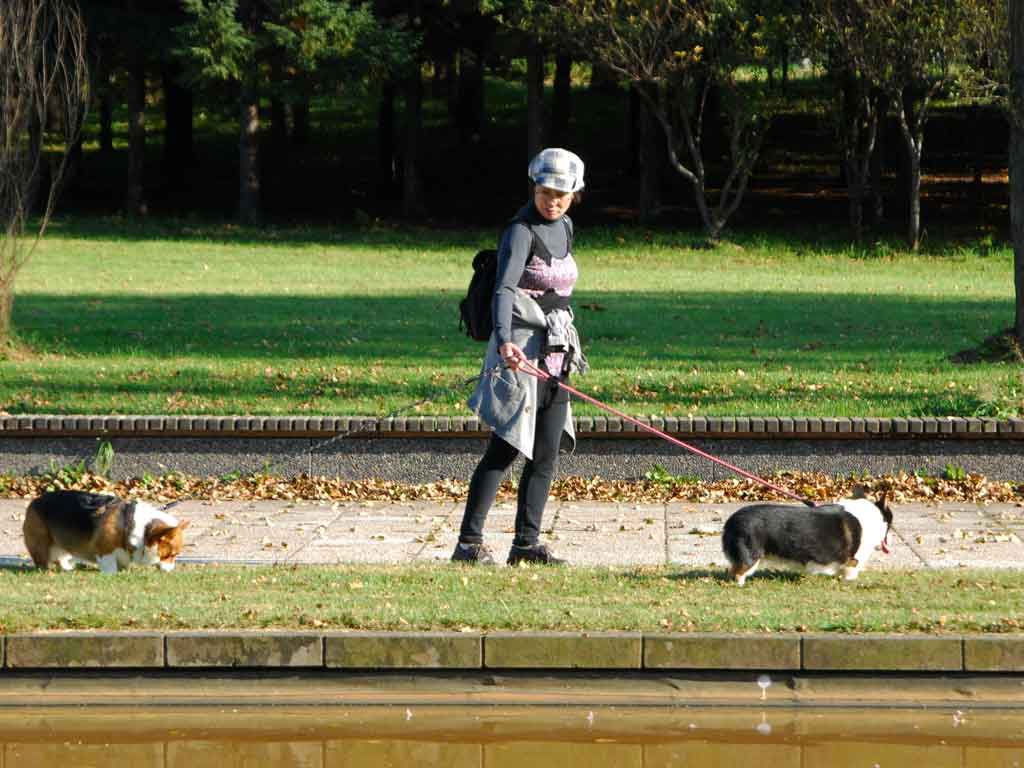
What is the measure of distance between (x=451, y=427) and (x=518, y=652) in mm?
5431

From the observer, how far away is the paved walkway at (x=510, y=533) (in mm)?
9258

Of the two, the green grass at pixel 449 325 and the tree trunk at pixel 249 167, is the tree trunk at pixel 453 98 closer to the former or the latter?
the tree trunk at pixel 249 167

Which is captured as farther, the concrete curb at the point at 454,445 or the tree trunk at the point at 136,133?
the tree trunk at the point at 136,133

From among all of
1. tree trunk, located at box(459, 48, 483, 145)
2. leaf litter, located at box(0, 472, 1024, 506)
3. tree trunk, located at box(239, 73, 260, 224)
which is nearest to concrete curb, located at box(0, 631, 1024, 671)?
leaf litter, located at box(0, 472, 1024, 506)

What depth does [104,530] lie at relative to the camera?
26.6ft

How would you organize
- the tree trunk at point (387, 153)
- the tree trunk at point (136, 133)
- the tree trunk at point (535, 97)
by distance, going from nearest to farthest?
the tree trunk at point (535, 97) < the tree trunk at point (136, 133) < the tree trunk at point (387, 153)

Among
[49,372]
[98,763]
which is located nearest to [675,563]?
[98,763]

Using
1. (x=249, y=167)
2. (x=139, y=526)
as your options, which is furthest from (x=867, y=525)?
(x=249, y=167)

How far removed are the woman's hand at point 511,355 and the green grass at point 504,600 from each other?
1.07 m

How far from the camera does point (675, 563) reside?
8.96 meters

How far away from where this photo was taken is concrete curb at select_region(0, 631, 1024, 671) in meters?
6.51

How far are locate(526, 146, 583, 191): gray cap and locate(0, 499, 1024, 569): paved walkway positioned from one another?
2305mm

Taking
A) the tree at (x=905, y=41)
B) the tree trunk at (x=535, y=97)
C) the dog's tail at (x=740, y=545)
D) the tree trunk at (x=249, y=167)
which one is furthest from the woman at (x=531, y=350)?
the tree trunk at (x=249, y=167)

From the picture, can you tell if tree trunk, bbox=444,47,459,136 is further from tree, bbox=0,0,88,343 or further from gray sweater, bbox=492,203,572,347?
gray sweater, bbox=492,203,572,347
